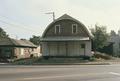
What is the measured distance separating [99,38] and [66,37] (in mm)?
16882

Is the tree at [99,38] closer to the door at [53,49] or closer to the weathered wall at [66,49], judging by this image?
the weathered wall at [66,49]

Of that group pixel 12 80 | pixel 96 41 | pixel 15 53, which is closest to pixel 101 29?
pixel 96 41

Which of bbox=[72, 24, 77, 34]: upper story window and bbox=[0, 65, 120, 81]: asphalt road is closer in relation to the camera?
bbox=[0, 65, 120, 81]: asphalt road

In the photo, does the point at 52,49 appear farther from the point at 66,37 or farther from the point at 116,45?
the point at 116,45

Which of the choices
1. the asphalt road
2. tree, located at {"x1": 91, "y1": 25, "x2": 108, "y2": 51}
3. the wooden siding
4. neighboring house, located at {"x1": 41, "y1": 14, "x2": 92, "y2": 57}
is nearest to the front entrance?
neighboring house, located at {"x1": 41, "y1": 14, "x2": 92, "y2": 57}

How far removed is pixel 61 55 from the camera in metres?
55.5

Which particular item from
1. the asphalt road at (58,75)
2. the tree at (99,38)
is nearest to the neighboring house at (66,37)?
the tree at (99,38)

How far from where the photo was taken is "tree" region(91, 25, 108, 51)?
69.4 metres

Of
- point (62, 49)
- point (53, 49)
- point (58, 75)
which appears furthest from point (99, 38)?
point (58, 75)

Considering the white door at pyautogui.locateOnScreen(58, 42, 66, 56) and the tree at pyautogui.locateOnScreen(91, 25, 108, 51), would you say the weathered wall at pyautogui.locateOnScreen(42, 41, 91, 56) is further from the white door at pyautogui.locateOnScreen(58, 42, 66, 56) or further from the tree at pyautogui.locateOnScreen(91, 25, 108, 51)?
the tree at pyautogui.locateOnScreen(91, 25, 108, 51)

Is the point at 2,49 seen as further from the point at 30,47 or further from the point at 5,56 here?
the point at 30,47

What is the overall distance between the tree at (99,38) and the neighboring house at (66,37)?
1389 centimetres

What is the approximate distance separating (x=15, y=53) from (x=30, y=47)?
1218 centimetres

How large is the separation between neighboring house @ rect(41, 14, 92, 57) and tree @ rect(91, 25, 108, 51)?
1389cm
